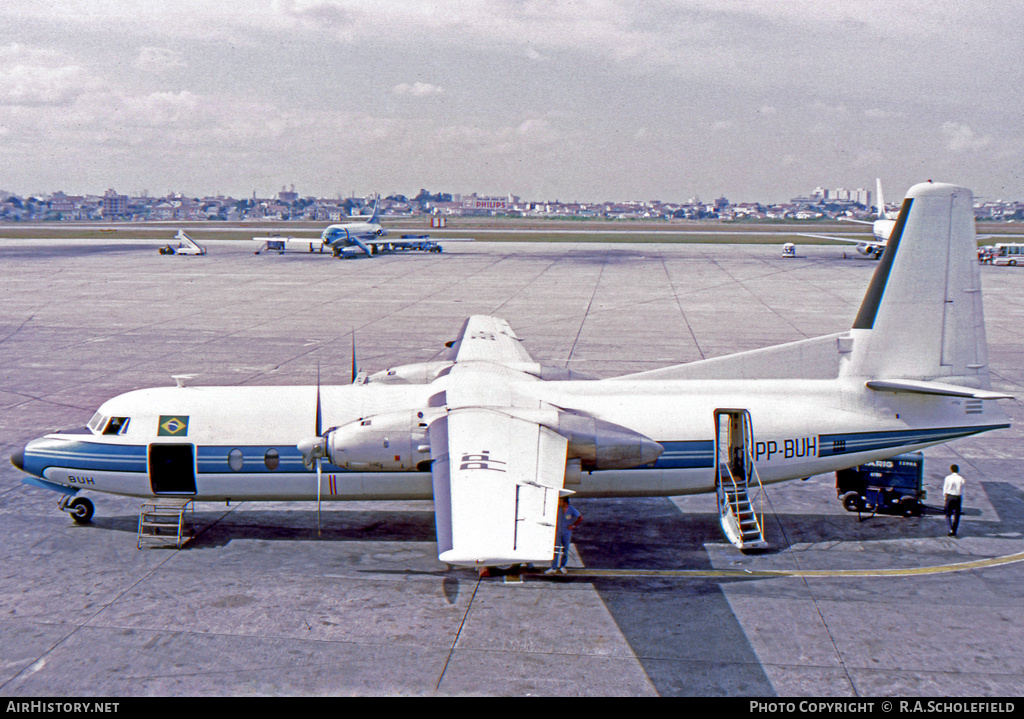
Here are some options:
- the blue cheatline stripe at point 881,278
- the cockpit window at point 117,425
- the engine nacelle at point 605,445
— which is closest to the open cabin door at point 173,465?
the cockpit window at point 117,425

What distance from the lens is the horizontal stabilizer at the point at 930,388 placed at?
16703 mm

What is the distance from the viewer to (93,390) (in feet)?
102

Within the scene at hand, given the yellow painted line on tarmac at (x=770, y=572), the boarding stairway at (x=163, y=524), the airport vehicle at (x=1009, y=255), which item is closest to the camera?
the yellow painted line on tarmac at (x=770, y=572)

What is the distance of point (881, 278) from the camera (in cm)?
1825

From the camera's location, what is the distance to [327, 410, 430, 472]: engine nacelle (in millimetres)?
15430

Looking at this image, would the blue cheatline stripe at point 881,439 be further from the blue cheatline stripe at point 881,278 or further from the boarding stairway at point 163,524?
the boarding stairway at point 163,524

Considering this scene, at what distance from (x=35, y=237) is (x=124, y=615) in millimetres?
152019

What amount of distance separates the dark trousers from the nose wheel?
20.2 m

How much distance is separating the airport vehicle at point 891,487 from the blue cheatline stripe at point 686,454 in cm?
406

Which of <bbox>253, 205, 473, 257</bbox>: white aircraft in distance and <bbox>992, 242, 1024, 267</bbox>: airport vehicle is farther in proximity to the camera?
<bbox>253, 205, 473, 257</bbox>: white aircraft in distance

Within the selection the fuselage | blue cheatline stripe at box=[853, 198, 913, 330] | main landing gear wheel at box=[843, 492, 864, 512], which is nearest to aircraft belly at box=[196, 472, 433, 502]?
the fuselage

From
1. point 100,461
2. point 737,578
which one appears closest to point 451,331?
point 100,461

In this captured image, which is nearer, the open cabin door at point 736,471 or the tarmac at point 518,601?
the tarmac at point 518,601

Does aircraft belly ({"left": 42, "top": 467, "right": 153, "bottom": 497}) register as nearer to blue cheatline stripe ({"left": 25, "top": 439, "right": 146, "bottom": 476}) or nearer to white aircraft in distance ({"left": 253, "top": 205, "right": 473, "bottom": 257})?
blue cheatline stripe ({"left": 25, "top": 439, "right": 146, "bottom": 476})
